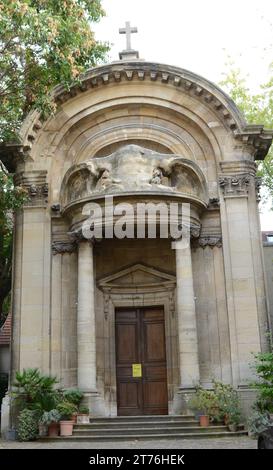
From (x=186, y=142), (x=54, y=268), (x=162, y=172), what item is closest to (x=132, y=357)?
(x=54, y=268)

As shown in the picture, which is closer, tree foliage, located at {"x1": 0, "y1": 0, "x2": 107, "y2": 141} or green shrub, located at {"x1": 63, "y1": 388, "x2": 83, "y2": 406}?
tree foliage, located at {"x1": 0, "y1": 0, "x2": 107, "y2": 141}

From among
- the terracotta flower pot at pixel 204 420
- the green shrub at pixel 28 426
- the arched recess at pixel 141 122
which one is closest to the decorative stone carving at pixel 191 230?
the arched recess at pixel 141 122

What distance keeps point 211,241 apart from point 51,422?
20.4ft

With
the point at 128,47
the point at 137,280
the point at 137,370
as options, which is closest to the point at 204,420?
the point at 137,370

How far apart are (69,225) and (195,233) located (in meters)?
3.40

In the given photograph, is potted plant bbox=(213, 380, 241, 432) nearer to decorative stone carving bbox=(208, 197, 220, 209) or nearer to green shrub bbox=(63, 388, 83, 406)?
green shrub bbox=(63, 388, 83, 406)

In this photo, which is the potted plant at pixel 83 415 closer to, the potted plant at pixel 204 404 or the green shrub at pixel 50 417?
the green shrub at pixel 50 417

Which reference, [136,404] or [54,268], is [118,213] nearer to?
[54,268]

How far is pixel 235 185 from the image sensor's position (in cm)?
1580

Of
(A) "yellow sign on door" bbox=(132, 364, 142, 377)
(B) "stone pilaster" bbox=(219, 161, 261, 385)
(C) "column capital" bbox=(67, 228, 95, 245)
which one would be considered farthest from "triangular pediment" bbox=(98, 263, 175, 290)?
(A) "yellow sign on door" bbox=(132, 364, 142, 377)

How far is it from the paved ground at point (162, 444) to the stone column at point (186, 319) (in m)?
2.12

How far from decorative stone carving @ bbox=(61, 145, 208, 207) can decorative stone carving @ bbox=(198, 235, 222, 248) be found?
38.4 inches

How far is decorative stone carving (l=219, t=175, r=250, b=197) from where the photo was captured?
15.8 metres

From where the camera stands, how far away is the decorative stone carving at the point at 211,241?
51.3 ft
